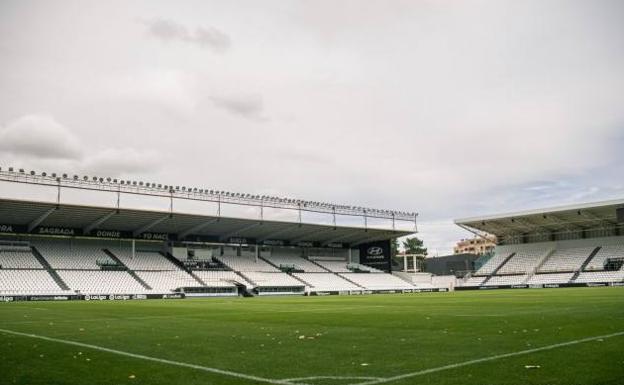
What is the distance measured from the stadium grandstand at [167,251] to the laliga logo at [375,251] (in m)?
3.25

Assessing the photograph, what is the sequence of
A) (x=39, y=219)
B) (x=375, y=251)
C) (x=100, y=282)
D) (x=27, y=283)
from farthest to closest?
(x=375, y=251)
(x=39, y=219)
(x=100, y=282)
(x=27, y=283)

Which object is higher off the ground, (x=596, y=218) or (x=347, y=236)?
(x=596, y=218)

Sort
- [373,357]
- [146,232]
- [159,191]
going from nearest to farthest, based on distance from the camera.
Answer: [373,357]
[159,191]
[146,232]

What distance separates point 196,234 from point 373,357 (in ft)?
190

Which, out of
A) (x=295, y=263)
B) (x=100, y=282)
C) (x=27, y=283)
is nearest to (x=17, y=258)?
(x=27, y=283)

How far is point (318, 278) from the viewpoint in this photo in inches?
2699

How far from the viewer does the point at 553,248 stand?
7481cm

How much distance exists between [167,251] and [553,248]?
165ft

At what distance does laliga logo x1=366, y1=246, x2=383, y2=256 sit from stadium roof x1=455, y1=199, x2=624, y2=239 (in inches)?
485

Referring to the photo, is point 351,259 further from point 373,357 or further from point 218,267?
point 373,357

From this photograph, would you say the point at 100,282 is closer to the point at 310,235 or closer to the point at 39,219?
the point at 39,219

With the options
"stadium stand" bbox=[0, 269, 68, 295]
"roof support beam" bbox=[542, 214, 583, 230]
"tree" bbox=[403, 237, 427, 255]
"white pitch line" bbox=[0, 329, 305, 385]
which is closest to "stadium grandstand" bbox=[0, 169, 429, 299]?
"stadium stand" bbox=[0, 269, 68, 295]

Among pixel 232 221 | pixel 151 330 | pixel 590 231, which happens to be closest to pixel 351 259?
pixel 232 221

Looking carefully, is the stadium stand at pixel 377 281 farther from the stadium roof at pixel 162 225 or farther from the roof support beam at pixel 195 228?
the roof support beam at pixel 195 228
